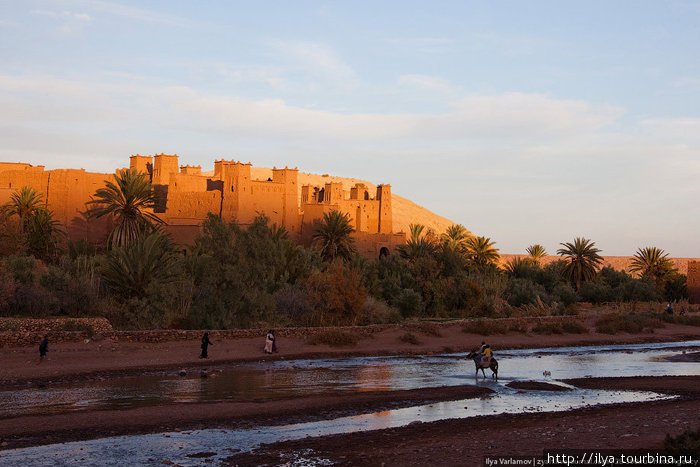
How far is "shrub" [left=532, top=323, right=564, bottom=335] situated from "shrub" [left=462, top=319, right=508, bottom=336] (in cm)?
258

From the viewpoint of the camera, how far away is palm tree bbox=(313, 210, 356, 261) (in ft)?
165

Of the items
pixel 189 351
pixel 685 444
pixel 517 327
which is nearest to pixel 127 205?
pixel 189 351

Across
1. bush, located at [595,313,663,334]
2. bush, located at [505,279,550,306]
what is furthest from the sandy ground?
bush, located at [505,279,550,306]

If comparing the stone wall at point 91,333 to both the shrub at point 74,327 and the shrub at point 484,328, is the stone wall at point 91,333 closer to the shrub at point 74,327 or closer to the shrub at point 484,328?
the shrub at point 74,327

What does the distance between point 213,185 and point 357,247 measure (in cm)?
1219

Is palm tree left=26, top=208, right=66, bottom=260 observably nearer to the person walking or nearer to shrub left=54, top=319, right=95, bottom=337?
shrub left=54, top=319, right=95, bottom=337

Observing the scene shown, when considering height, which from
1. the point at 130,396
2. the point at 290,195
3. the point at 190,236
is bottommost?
the point at 130,396

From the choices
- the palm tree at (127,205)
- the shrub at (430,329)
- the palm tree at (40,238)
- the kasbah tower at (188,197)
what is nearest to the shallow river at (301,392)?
the shrub at (430,329)

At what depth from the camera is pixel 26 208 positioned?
43.4 meters

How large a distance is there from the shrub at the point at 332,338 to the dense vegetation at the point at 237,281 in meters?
2.85

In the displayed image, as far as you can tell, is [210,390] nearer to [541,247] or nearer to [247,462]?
[247,462]

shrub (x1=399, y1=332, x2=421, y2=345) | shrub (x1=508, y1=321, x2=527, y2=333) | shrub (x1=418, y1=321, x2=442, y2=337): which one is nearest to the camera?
shrub (x1=399, y1=332, x2=421, y2=345)

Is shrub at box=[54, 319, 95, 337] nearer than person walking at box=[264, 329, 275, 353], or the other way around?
shrub at box=[54, 319, 95, 337]

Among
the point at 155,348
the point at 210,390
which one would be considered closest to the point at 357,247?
the point at 155,348
